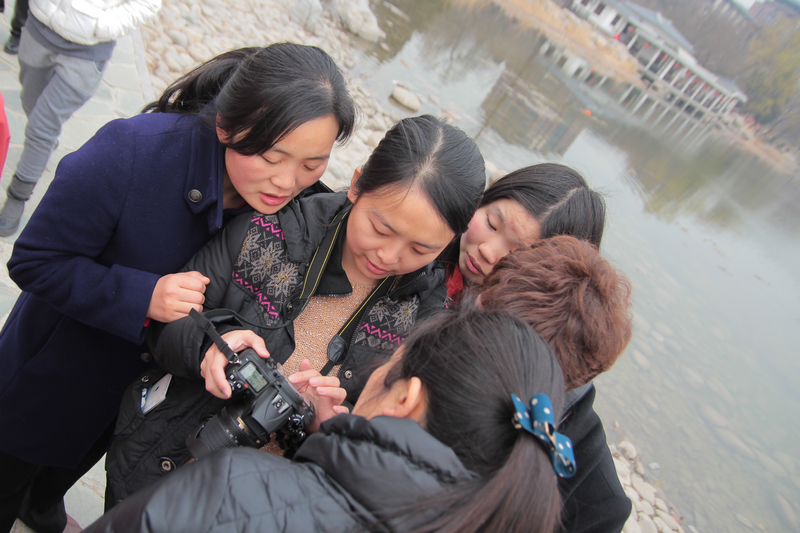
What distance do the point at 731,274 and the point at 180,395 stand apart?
1338 cm

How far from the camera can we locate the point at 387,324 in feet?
5.03

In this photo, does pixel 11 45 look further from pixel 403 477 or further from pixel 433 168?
pixel 403 477

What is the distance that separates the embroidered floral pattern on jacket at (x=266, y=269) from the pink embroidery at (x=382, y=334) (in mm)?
290

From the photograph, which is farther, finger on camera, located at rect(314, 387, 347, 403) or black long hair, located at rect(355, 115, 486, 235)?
black long hair, located at rect(355, 115, 486, 235)

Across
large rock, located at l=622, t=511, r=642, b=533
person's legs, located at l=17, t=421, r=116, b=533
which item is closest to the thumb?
person's legs, located at l=17, t=421, r=116, b=533

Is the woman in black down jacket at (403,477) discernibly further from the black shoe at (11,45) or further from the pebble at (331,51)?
the black shoe at (11,45)

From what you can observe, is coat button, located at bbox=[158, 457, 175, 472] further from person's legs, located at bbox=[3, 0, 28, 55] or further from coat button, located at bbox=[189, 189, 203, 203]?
person's legs, located at bbox=[3, 0, 28, 55]

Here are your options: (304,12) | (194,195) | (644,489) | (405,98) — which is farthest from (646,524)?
(304,12)

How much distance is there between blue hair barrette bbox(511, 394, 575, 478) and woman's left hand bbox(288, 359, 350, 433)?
0.60 m

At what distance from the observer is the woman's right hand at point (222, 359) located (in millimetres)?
1171

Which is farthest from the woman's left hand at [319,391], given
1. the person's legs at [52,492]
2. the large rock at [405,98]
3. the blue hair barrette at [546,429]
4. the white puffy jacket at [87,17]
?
the large rock at [405,98]

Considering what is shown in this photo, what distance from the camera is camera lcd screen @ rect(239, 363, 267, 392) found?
113cm

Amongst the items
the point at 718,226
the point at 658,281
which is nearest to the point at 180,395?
the point at 658,281

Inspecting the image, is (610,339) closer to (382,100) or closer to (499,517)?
(499,517)
